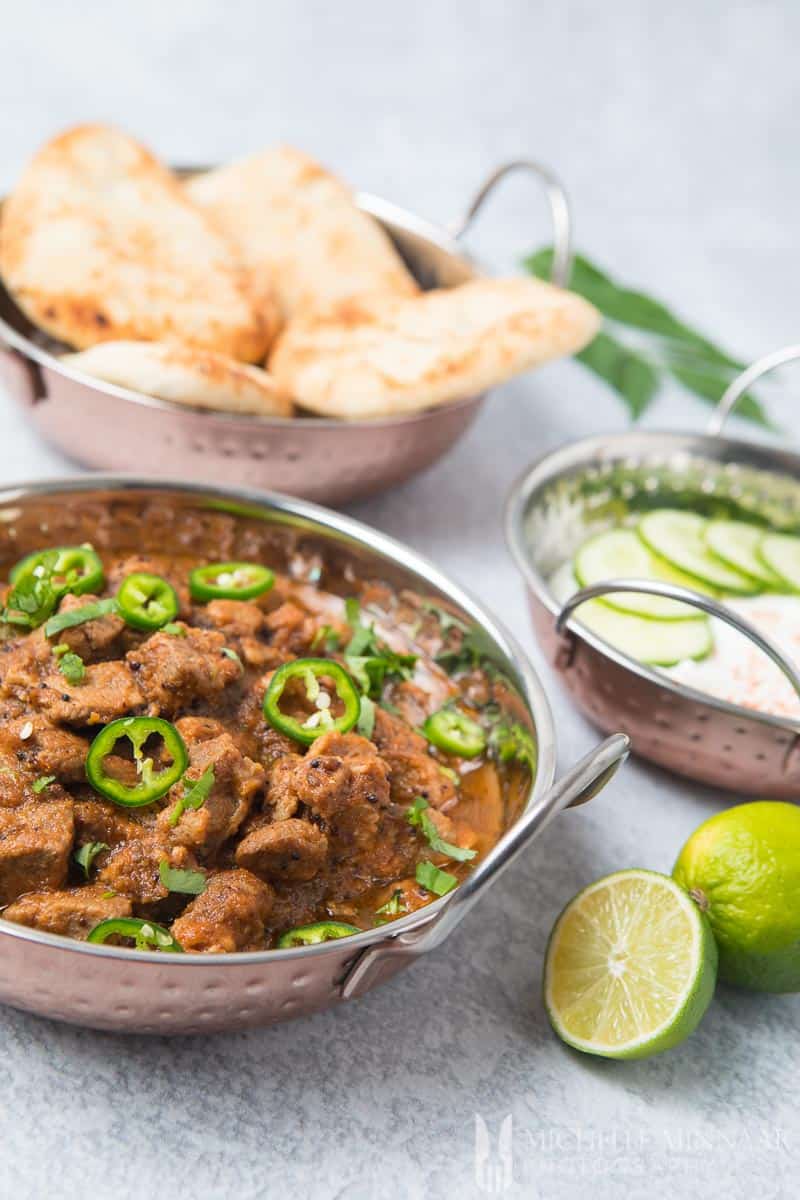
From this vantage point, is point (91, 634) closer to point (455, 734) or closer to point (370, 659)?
point (370, 659)

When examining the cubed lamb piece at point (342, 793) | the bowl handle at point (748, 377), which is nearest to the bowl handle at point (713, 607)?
the cubed lamb piece at point (342, 793)

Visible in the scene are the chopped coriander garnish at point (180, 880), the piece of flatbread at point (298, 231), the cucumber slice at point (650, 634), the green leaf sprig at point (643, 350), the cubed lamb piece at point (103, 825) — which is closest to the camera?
the chopped coriander garnish at point (180, 880)

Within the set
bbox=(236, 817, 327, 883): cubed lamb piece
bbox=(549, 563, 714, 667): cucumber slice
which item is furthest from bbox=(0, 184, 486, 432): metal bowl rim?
bbox=(236, 817, 327, 883): cubed lamb piece

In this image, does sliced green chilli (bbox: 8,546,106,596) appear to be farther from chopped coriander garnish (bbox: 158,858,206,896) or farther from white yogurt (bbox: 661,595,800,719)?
white yogurt (bbox: 661,595,800,719)

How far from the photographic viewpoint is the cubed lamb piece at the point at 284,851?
109 inches

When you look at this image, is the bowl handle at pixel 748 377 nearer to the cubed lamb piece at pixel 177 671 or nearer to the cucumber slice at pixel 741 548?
the cucumber slice at pixel 741 548

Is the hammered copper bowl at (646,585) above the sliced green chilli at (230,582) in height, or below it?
above

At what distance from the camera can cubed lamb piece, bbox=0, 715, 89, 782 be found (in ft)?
9.18

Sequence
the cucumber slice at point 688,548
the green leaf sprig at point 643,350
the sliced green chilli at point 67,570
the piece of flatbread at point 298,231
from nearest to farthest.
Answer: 1. the sliced green chilli at point 67,570
2. the cucumber slice at point 688,548
3. the piece of flatbread at point 298,231
4. the green leaf sprig at point 643,350

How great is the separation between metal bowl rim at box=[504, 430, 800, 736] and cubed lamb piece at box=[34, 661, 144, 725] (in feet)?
4.09

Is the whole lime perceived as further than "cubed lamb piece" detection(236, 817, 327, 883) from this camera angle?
Yes

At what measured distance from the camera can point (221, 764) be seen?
2.84 meters

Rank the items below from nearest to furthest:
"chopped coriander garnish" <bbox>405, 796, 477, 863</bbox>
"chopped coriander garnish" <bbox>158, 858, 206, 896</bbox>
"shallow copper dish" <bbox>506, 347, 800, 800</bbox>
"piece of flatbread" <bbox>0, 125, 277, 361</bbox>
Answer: "chopped coriander garnish" <bbox>158, 858, 206, 896</bbox>
"chopped coriander garnish" <bbox>405, 796, 477, 863</bbox>
"shallow copper dish" <bbox>506, 347, 800, 800</bbox>
"piece of flatbread" <bbox>0, 125, 277, 361</bbox>

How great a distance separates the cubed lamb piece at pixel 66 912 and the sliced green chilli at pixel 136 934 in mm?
22
